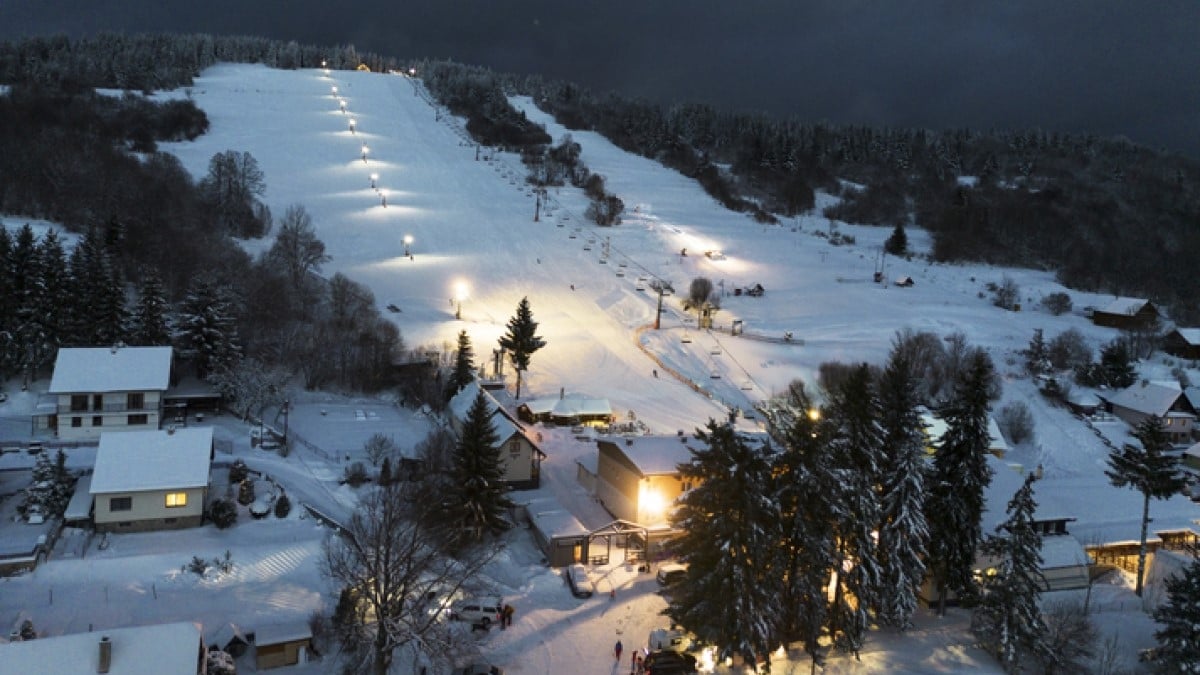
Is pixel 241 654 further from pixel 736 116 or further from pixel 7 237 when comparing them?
pixel 736 116

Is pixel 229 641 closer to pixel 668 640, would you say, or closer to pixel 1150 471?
pixel 668 640

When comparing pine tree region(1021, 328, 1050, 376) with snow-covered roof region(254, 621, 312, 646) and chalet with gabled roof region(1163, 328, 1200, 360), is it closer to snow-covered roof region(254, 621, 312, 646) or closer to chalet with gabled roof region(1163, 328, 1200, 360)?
chalet with gabled roof region(1163, 328, 1200, 360)

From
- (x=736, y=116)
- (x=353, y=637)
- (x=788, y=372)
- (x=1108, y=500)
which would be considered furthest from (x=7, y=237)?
(x=736, y=116)

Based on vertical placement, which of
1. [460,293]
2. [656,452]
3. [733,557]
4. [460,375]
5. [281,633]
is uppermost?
[460,293]

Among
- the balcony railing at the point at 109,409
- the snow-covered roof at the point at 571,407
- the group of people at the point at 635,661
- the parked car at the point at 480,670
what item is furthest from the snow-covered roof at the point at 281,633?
the snow-covered roof at the point at 571,407

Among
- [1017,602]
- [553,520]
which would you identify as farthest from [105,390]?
[1017,602]
